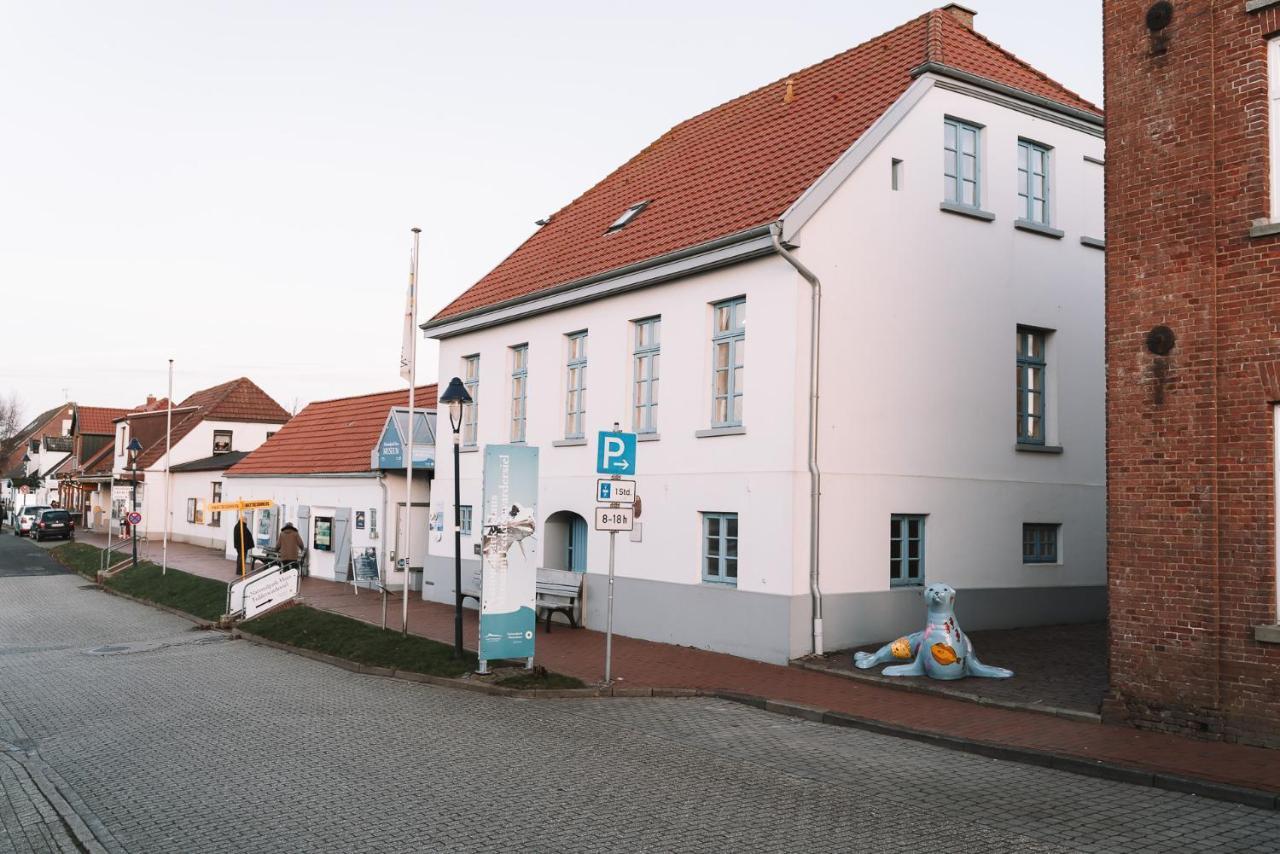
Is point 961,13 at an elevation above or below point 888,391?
above

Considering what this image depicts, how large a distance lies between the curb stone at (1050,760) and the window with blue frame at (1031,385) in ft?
26.1

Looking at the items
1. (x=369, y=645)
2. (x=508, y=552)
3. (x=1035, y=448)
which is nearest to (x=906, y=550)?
(x=1035, y=448)

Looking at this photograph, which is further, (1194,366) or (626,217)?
(626,217)

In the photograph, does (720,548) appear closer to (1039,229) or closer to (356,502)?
(1039,229)

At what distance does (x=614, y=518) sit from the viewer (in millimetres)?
12844

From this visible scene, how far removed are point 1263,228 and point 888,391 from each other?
6.61 metres

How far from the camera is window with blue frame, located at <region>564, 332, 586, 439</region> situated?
65.2ft

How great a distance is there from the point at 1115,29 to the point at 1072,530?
373 inches

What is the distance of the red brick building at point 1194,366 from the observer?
9.70 metres

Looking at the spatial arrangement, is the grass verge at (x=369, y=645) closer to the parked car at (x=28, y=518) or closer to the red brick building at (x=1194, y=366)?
the red brick building at (x=1194, y=366)

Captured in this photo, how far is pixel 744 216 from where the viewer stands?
53.0ft

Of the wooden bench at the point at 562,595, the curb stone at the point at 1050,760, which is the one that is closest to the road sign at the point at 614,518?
the curb stone at the point at 1050,760

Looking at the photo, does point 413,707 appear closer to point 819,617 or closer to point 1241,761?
point 819,617

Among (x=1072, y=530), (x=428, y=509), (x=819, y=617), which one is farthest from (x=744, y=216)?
(x=428, y=509)
